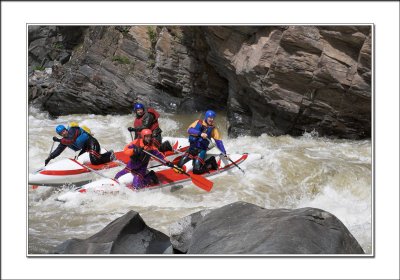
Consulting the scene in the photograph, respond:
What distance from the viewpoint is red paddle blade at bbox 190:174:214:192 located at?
779cm

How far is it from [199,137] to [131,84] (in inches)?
265

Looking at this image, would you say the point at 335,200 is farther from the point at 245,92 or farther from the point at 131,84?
the point at 131,84

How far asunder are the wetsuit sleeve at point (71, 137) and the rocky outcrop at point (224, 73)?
419cm

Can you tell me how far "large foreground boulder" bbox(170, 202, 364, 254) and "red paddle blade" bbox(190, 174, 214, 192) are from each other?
307cm

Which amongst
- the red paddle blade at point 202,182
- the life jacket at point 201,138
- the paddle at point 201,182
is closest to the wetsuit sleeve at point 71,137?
the paddle at point 201,182

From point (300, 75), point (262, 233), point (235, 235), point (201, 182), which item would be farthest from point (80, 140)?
point (262, 233)

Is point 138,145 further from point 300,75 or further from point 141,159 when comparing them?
point 300,75

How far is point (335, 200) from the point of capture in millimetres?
7379

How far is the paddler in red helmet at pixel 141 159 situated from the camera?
7.34 meters

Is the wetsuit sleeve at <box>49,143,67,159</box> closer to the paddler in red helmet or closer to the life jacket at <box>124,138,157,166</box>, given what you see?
the paddler in red helmet

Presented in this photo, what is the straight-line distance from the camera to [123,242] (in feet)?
14.8


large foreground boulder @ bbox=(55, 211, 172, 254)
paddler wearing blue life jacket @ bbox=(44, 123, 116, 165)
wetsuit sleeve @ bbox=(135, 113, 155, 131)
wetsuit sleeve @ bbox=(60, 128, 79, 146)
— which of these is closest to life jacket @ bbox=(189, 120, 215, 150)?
wetsuit sleeve @ bbox=(135, 113, 155, 131)

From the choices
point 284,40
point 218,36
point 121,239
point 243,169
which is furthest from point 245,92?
point 121,239

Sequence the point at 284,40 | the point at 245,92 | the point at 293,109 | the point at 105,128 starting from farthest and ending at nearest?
the point at 105,128
the point at 245,92
the point at 293,109
the point at 284,40
